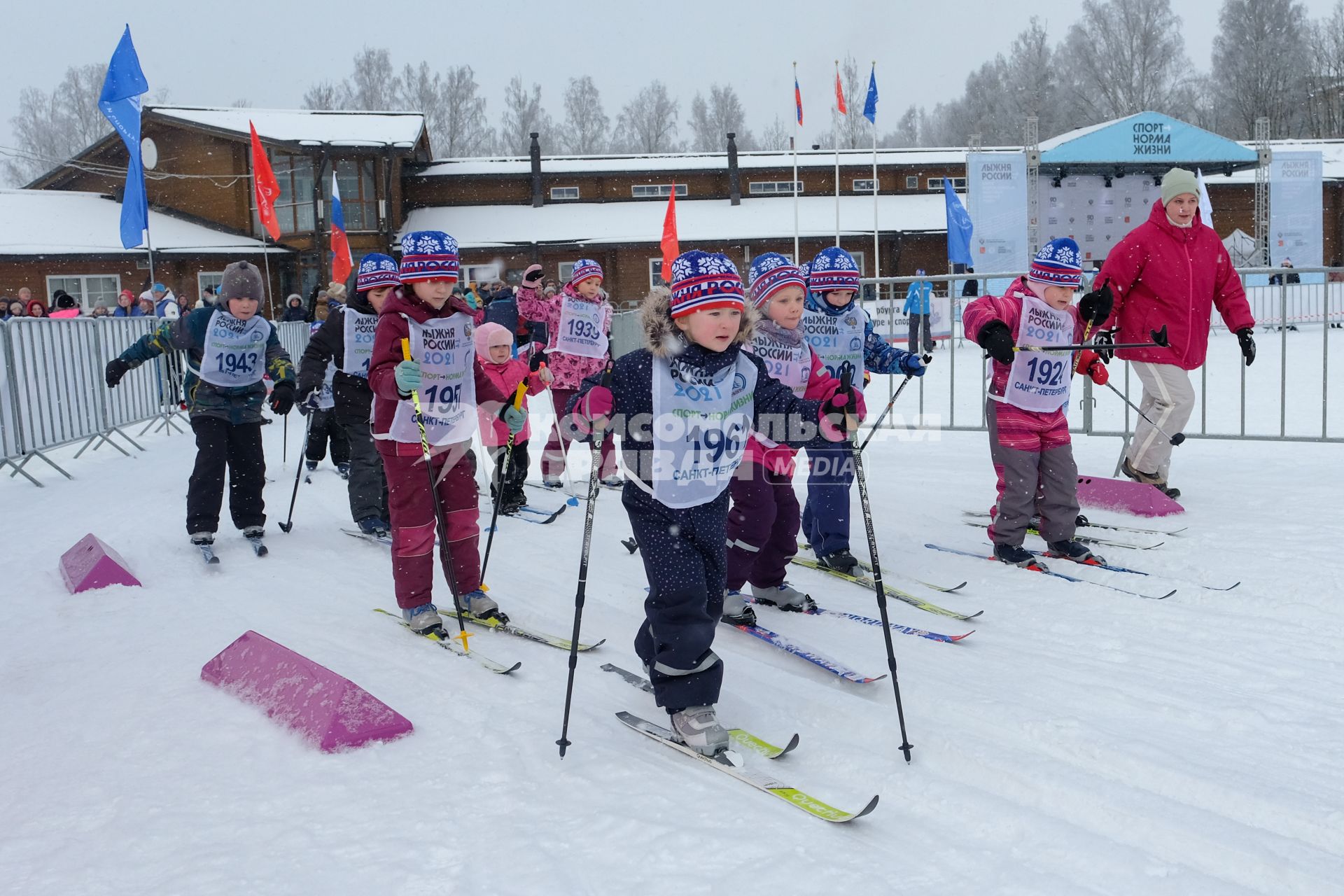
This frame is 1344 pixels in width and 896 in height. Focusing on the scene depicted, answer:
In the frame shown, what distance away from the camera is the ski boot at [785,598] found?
492 cm

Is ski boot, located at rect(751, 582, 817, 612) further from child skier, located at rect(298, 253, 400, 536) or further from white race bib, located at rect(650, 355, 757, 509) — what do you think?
child skier, located at rect(298, 253, 400, 536)

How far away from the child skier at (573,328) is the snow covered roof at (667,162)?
1042 inches

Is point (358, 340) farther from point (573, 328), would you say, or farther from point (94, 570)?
point (573, 328)

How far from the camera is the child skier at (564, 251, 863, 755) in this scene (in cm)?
345

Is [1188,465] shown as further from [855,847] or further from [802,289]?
[855,847]

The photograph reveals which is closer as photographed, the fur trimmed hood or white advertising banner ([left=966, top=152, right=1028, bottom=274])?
the fur trimmed hood

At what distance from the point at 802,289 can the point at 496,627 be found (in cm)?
220

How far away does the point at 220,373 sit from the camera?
20.9ft

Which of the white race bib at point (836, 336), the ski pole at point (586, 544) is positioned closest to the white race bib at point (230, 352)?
the white race bib at point (836, 336)

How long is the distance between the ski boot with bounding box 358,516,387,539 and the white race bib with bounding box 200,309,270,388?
3.95 ft

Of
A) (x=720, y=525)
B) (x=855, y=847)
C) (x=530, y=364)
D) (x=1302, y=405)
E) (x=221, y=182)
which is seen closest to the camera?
(x=855, y=847)

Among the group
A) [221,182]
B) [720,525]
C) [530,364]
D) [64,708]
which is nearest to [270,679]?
[64,708]

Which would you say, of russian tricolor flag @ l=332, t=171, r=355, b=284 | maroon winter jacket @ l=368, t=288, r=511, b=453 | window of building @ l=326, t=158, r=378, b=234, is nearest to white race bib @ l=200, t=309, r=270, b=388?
maroon winter jacket @ l=368, t=288, r=511, b=453

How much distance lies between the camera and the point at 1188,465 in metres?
8.11
